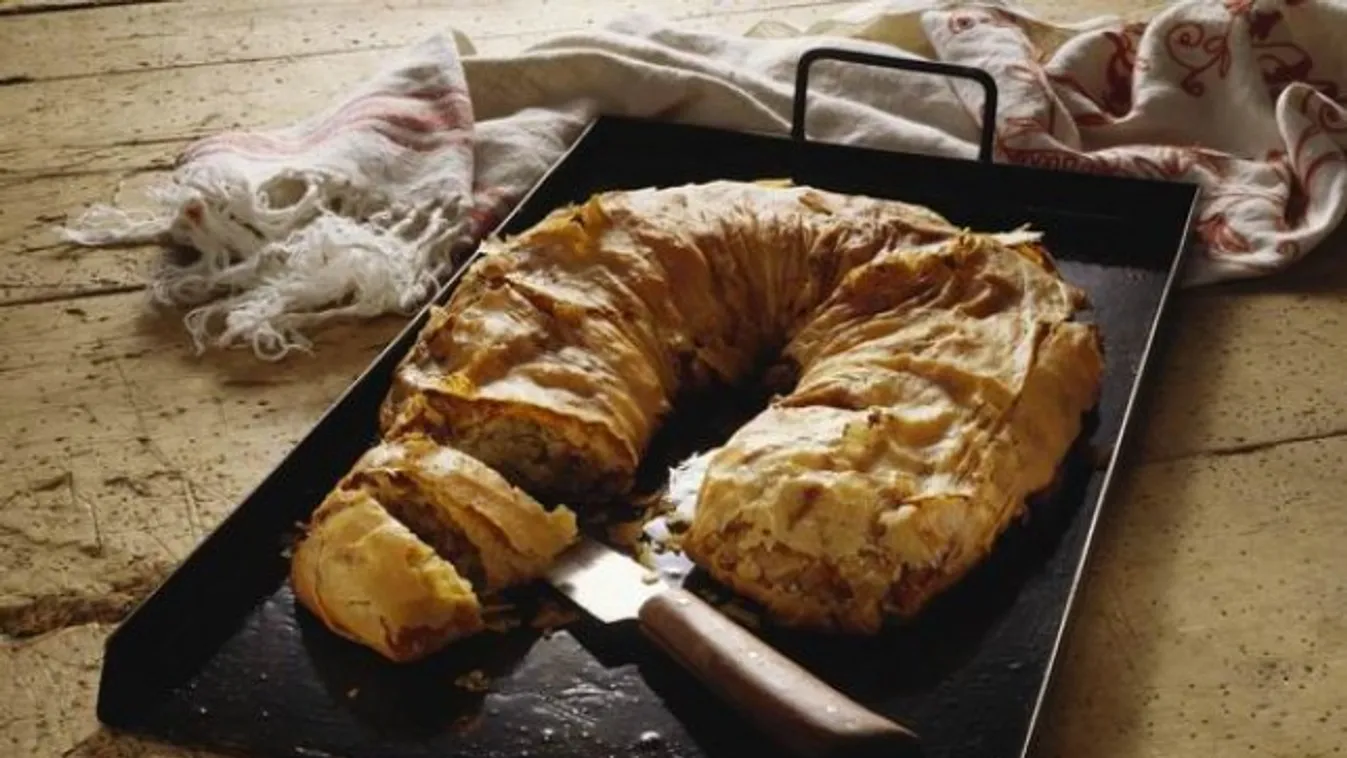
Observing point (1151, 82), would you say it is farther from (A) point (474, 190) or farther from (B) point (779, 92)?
(A) point (474, 190)

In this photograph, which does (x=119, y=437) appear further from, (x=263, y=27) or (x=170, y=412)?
(x=263, y=27)

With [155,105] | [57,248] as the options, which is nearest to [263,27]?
[155,105]

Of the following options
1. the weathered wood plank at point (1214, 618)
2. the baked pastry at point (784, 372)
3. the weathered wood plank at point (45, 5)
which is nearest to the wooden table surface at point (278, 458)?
the weathered wood plank at point (1214, 618)

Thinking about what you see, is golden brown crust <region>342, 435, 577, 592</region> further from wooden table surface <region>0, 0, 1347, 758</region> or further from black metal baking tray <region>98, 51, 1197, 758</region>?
wooden table surface <region>0, 0, 1347, 758</region>

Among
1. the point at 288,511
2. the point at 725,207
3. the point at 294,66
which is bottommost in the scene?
the point at 294,66

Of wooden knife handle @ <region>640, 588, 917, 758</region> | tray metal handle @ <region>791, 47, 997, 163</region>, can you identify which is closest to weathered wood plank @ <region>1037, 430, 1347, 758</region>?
wooden knife handle @ <region>640, 588, 917, 758</region>

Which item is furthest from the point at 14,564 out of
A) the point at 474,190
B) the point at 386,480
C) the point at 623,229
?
the point at 474,190

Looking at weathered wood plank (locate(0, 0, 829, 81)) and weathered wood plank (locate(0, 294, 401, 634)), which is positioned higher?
weathered wood plank (locate(0, 294, 401, 634))
